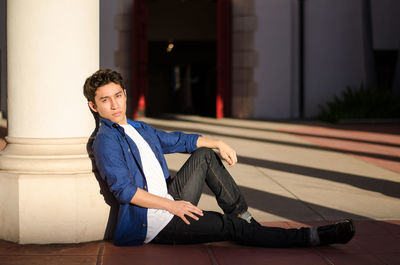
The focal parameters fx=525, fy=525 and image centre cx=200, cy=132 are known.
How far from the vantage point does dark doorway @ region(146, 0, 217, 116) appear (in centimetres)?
2031

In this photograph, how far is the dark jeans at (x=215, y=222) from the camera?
10.3ft

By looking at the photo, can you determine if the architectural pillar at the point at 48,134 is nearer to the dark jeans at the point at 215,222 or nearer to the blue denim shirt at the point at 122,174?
the blue denim shirt at the point at 122,174

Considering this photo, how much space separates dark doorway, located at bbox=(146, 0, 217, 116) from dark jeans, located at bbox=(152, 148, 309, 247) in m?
16.7

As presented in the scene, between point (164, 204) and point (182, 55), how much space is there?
76.8 feet

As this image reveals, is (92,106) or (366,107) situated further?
(366,107)

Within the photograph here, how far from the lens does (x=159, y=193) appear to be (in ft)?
10.5

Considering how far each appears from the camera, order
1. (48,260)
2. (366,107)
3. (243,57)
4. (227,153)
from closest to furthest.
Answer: (48,260)
(227,153)
(366,107)
(243,57)

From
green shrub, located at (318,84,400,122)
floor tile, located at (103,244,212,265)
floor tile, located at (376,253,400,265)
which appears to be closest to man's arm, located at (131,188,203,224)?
floor tile, located at (103,244,212,265)

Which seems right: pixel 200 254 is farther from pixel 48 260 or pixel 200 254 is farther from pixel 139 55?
pixel 139 55

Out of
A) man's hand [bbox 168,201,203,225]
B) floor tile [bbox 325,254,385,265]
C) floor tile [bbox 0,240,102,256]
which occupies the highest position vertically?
man's hand [bbox 168,201,203,225]

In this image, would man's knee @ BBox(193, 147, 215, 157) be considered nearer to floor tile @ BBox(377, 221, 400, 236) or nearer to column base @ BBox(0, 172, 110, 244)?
column base @ BBox(0, 172, 110, 244)

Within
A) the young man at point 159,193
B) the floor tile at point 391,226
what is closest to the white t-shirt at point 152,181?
the young man at point 159,193

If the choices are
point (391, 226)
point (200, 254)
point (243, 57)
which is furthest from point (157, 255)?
point (243, 57)

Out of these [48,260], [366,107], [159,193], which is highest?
[366,107]
